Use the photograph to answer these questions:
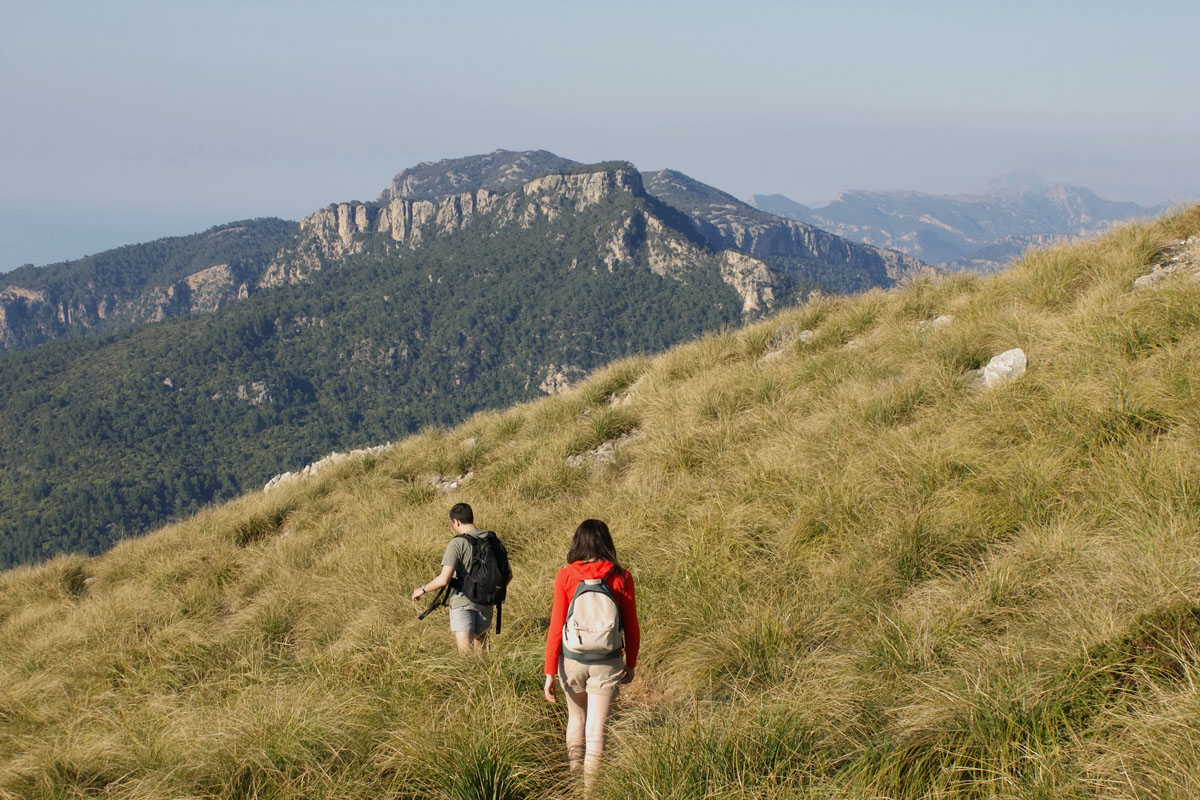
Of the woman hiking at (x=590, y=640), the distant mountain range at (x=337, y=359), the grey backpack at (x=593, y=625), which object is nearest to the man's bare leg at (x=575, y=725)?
the woman hiking at (x=590, y=640)

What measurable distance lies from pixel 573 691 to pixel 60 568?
429 inches

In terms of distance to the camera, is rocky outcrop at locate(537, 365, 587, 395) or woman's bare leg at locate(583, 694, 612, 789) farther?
rocky outcrop at locate(537, 365, 587, 395)

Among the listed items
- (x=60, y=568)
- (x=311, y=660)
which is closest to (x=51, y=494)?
(x=60, y=568)

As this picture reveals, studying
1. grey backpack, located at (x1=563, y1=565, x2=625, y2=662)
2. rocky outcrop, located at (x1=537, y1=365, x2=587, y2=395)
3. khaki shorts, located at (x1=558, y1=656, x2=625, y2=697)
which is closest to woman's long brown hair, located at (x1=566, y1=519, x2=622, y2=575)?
grey backpack, located at (x1=563, y1=565, x2=625, y2=662)

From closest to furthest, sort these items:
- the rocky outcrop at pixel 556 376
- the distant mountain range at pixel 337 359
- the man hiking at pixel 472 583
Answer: the man hiking at pixel 472 583 < the distant mountain range at pixel 337 359 < the rocky outcrop at pixel 556 376

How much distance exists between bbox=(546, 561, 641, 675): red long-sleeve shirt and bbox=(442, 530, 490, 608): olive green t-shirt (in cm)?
147

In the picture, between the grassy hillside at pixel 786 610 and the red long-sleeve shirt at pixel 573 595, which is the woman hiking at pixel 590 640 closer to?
the red long-sleeve shirt at pixel 573 595

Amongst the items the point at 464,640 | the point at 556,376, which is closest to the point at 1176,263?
the point at 464,640

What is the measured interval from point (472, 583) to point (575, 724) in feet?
5.17

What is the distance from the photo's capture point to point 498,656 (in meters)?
3.83

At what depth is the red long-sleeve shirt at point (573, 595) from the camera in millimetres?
3148

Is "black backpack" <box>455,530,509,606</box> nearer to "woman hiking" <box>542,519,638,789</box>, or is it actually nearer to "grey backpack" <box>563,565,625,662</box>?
"woman hiking" <box>542,519,638,789</box>

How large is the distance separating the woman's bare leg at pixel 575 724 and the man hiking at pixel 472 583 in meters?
1.38

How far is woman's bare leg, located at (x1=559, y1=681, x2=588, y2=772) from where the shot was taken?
304 cm
